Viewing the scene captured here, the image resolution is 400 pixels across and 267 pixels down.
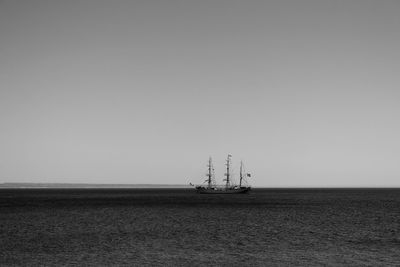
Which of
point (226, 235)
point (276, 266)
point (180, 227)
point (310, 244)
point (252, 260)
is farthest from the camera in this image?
point (180, 227)

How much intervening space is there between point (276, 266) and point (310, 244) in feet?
48.8

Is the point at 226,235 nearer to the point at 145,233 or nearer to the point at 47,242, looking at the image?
the point at 145,233

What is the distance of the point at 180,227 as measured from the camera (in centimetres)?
6994

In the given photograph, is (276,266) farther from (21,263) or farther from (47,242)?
(47,242)

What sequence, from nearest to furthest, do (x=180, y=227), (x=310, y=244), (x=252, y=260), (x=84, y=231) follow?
(x=252, y=260), (x=310, y=244), (x=84, y=231), (x=180, y=227)

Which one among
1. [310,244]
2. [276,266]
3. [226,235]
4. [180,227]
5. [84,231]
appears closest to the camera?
[276,266]

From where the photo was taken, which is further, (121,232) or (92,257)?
(121,232)

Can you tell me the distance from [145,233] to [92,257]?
19727 mm

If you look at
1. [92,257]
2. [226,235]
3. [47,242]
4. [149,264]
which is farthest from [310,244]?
[47,242]

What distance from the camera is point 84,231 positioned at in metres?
63.8

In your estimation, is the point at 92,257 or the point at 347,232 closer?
the point at 92,257

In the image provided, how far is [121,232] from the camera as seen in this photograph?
206ft

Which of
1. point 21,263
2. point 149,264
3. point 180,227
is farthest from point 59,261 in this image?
point 180,227

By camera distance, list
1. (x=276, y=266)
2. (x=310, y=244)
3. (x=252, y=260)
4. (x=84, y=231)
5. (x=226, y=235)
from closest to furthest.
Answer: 1. (x=276, y=266)
2. (x=252, y=260)
3. (x=310, y=244)
4. (x=226, y=235)
5. (x=84, y=231)
